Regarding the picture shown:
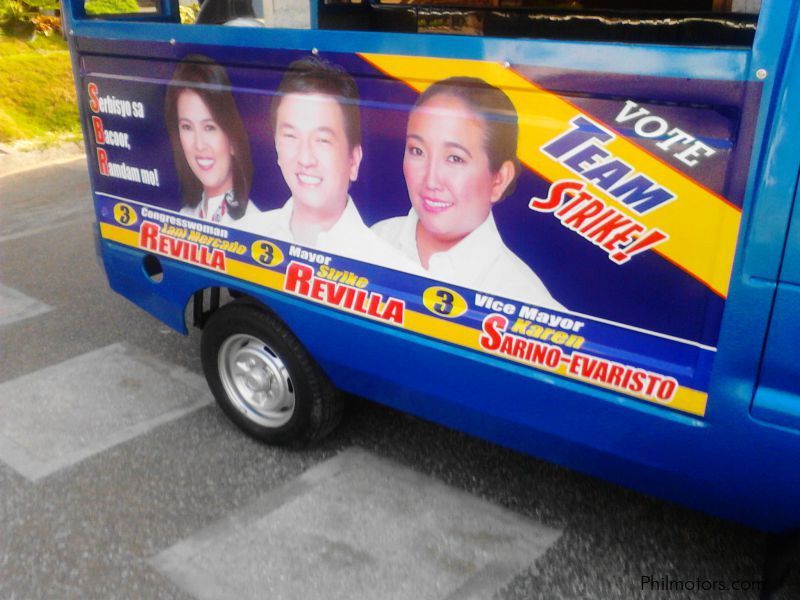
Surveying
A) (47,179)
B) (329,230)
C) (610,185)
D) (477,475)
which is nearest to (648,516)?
(477,475)

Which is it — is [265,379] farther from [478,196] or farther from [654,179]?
[654,179]

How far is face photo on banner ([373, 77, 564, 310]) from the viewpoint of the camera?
7.41 feet

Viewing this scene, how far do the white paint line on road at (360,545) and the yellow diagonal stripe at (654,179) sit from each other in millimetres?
1317

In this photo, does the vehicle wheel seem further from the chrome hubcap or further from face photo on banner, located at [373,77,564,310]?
face photo on banner, located at [373,77,564,310]

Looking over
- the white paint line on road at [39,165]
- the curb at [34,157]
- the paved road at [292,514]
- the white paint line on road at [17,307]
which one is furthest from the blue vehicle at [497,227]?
the curb at [34,157]

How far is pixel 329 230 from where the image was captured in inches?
110

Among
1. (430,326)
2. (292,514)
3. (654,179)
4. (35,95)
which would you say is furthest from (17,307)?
(35,95)

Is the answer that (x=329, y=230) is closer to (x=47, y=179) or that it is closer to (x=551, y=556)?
(x=551, y=556)

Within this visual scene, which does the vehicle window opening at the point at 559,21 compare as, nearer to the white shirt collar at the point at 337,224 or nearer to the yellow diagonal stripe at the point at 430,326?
the white shirt collar at the point at 337,224

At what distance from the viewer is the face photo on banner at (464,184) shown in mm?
2260

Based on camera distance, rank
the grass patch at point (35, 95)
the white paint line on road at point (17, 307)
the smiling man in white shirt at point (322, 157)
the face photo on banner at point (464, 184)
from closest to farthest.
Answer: the face photo on banner at point (464, 184) < the smiling man in white shirt at point (322, 157) < the white paint line on road at point (17, 307) < the grass patch at point (35, 95)

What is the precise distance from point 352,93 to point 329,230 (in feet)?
1.70

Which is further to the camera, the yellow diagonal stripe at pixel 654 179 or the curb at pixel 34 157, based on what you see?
the curb at pixel 34 157

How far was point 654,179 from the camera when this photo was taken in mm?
2020
